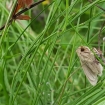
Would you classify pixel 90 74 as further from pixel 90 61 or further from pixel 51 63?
pixel 51 63

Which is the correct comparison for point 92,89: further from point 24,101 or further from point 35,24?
point 35,24

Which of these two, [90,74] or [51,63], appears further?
[51,63]

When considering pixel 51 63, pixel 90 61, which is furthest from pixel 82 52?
pixel 51 63

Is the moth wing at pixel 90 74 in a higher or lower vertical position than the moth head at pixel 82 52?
lower

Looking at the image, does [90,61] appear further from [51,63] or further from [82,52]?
[51,63]

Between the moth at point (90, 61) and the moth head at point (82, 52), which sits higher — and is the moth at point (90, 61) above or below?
below

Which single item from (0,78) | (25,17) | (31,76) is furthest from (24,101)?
(25,17)

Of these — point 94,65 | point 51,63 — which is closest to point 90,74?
point 94,65

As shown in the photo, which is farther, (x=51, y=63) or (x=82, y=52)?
(x=51, y=63)
